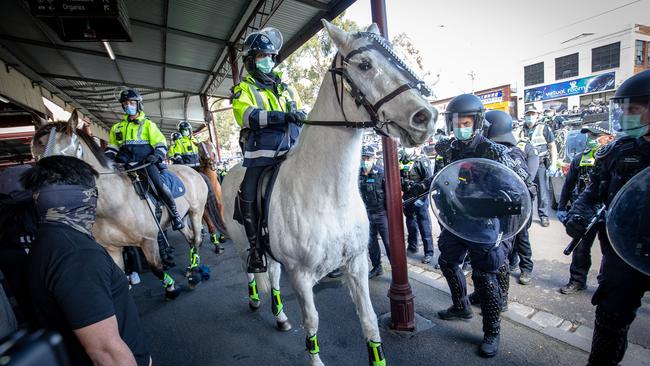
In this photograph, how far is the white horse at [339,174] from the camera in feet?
5.13

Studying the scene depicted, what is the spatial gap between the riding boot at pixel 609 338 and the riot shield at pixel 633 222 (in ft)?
1.63

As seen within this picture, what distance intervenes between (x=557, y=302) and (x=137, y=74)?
14.4 metres

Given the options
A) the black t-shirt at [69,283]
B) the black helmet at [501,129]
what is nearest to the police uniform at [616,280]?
the black helmet at [501,129]

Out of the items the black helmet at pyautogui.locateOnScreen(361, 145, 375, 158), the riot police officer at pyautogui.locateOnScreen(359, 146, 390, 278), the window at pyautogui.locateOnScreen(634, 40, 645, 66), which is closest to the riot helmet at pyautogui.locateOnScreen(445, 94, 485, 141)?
the riot police officer at pyautogui.locateOnScreen(359, 146, 390, 278)

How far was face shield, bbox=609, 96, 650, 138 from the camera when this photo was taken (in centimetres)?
186

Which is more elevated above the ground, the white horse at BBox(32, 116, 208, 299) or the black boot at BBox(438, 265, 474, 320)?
the white horse at BBox(32, 116, 208, 299)

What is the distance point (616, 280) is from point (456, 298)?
62.1 inches

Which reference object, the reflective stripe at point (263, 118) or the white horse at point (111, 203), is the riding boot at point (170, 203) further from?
the reflective stripe at point (263, 118)

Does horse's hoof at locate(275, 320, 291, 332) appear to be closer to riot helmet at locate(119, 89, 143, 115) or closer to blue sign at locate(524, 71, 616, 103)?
riot helmet at locate(119, 89, 143, 115)

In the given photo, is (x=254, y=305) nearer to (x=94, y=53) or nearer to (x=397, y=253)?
(x=397, y=253)

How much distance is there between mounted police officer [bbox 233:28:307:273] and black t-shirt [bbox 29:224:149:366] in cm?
140

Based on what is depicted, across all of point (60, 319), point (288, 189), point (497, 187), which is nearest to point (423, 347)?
point (497, 187)

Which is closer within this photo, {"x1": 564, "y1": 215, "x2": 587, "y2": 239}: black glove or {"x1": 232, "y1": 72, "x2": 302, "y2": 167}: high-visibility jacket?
{"x1": 564, "y1": 215, "x2": 587, "y2": 239}: black glove

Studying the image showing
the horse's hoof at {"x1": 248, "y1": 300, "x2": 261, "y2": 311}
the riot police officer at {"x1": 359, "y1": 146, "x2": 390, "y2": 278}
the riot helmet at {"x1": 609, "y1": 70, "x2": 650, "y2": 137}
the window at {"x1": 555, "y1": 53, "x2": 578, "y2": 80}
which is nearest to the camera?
the riot helmet at {"x1": 609, "y1": 70, "x2": 650, "y2": 137}
